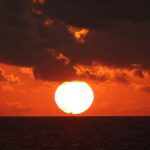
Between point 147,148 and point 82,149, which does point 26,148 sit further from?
point 147,148

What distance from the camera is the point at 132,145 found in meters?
89.4

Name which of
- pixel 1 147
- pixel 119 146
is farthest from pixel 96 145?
pixel 1 147

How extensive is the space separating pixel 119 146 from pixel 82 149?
845 centimetres

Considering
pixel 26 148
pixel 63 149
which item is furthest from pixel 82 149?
pixel 26 148

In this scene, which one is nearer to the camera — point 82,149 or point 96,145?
point 82,149

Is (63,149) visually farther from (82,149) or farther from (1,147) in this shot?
(1,147)

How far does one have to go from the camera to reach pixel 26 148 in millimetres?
82562

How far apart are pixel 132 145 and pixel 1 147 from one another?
82.0 feet

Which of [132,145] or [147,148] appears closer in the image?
[147,148]

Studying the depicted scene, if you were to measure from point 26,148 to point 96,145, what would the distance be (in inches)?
545

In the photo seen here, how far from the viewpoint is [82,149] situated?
268ft

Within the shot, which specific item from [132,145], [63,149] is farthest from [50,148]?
[132,145]

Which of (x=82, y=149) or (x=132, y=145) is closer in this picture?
(x=82, y=149)

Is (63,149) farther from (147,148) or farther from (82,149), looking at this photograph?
(147,148)
